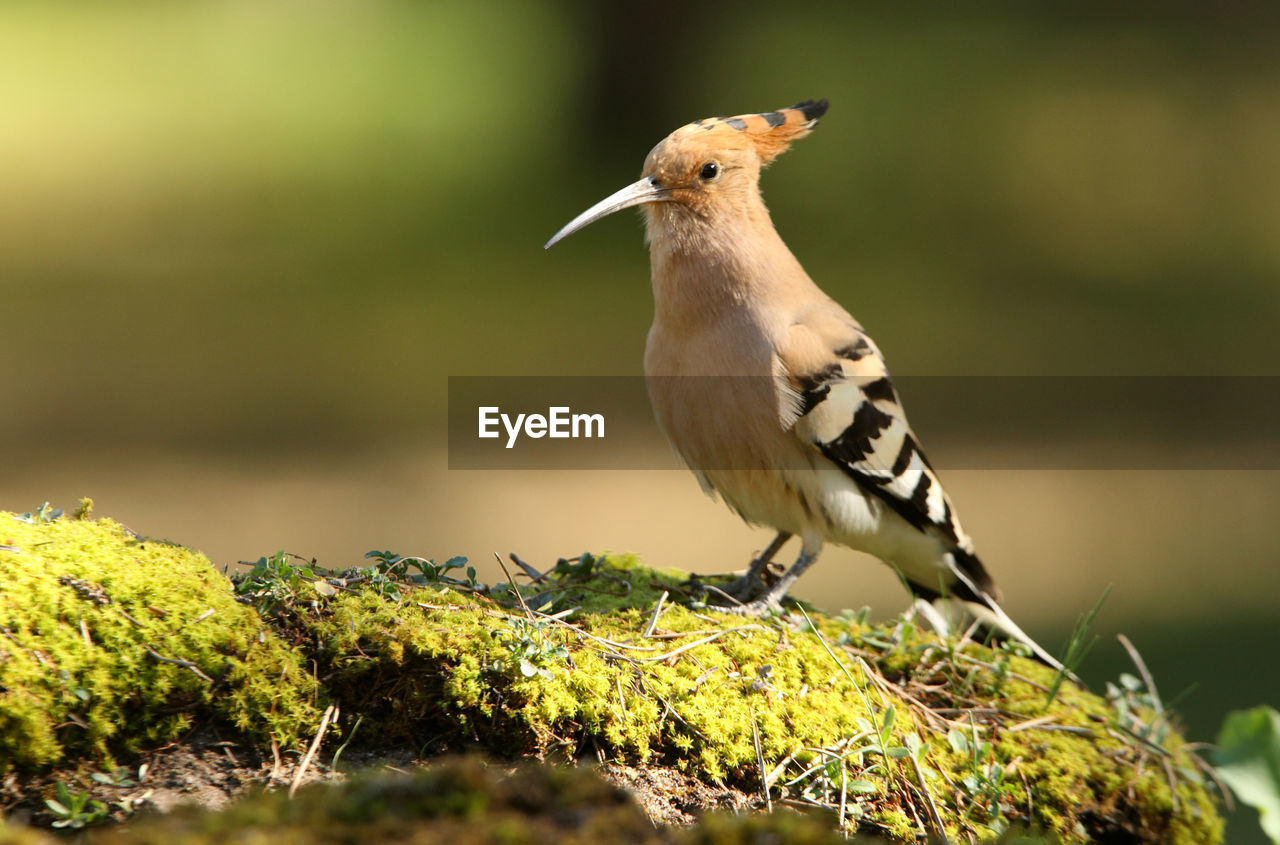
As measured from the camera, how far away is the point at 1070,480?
7910 mm

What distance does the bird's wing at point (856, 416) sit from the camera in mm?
3252

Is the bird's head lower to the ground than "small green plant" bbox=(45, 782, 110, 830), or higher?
higher

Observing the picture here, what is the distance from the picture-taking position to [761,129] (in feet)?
11.8

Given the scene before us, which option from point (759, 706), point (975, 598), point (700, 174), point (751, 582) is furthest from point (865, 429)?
point (759, 706)

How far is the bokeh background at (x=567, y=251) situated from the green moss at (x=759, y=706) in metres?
2.09

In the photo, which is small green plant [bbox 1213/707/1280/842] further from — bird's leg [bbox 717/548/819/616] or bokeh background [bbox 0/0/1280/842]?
bokeh background [bbox 0/0/1280/842]

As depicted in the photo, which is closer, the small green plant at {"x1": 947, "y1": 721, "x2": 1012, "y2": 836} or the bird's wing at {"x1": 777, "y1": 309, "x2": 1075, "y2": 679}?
the small green plant at {"x1": 947, "y1": 721, "x2": 1012, "y2": 836}

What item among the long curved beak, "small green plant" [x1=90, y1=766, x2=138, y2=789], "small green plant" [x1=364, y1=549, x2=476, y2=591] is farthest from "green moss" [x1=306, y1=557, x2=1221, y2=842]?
the long curved beak

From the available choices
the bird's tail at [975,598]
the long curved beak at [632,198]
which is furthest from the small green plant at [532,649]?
the bird's tail at [975,598]

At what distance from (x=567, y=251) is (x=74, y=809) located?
34.3 ft

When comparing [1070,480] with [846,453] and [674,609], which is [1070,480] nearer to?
[846,453]

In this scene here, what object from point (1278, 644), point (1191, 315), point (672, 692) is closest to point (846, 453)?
point (672, 692)

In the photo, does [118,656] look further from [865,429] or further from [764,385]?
[865,429]

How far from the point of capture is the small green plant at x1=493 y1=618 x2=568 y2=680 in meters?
2.12
